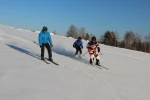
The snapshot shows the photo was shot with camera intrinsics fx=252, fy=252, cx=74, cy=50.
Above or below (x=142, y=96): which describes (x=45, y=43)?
above

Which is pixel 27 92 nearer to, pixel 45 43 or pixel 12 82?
pixel 12 82

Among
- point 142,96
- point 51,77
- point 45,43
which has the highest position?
point 45,43

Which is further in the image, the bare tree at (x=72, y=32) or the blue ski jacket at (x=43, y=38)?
the bare tree at (x=72, y=32)

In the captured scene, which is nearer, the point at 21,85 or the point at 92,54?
the point at 21,85

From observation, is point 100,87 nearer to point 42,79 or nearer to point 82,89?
point 82,89

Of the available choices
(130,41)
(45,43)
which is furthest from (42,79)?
(130,41)

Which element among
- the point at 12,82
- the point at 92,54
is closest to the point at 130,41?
the point at 92,54

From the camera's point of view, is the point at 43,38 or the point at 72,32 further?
the point at 72,32

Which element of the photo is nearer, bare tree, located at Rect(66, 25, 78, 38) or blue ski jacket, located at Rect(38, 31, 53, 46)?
blue ski jacket, located at Rect(38, 31, 53, 46)

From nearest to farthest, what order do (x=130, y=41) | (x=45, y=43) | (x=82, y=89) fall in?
(x=82, y=89), (x=45, y=43), (x=130, y=41)

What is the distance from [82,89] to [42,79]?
1.47 meters

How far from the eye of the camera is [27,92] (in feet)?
22.0

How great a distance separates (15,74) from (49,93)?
2276 mm

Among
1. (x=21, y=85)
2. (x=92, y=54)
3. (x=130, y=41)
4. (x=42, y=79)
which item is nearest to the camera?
(x=21, y=85)
